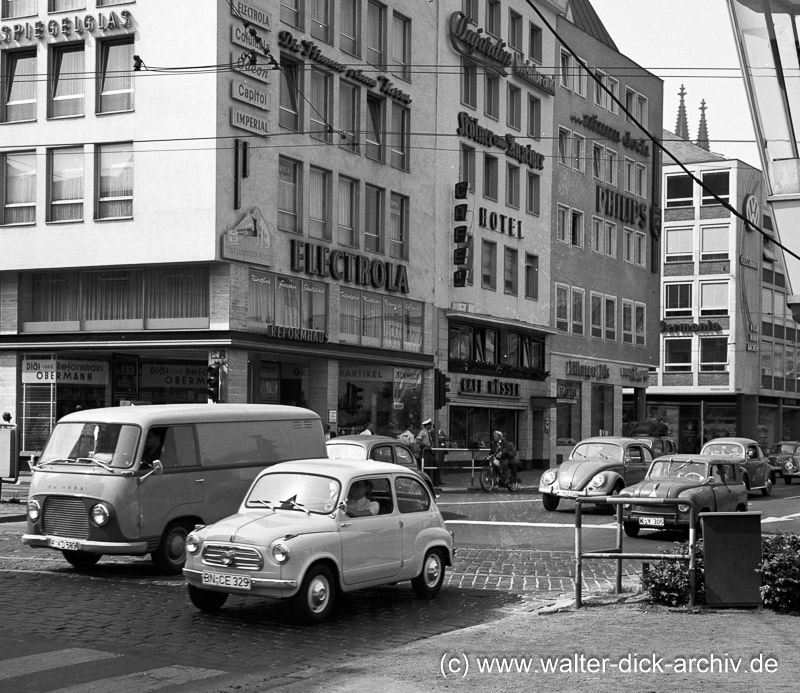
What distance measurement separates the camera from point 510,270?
4972 cm

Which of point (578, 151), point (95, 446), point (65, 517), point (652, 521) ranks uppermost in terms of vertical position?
point (578, 151)

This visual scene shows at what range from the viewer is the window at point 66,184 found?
35.3 metres

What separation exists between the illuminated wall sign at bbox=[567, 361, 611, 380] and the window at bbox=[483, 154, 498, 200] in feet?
32.3

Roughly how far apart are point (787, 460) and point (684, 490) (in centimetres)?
2669

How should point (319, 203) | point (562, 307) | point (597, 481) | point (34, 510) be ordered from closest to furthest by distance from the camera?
1. point (34, 510)
2. point (597, 481)
3. point (319, 203)
4. point (562, 307)

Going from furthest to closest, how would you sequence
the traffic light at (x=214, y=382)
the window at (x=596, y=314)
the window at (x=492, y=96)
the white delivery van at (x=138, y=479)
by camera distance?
the window at (x=596, y=314) → the window at (x=492, y=96) → the traffic light at (x=214, y=382) → the white delivery van at (x=138, y=479)

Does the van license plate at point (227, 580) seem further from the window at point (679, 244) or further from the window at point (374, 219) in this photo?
the window at point (679, 244)

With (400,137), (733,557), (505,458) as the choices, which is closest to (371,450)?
(505,458)

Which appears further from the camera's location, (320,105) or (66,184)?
(320,105)

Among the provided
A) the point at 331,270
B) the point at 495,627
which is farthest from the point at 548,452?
the point at 495,627

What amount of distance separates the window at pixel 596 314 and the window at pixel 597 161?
17.2 ft

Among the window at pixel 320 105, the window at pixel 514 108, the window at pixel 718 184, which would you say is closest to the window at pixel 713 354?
the window at pixel 718 184

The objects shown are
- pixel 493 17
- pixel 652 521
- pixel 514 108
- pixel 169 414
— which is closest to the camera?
pixel 169 414

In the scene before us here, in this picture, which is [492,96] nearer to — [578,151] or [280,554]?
[578,151]
